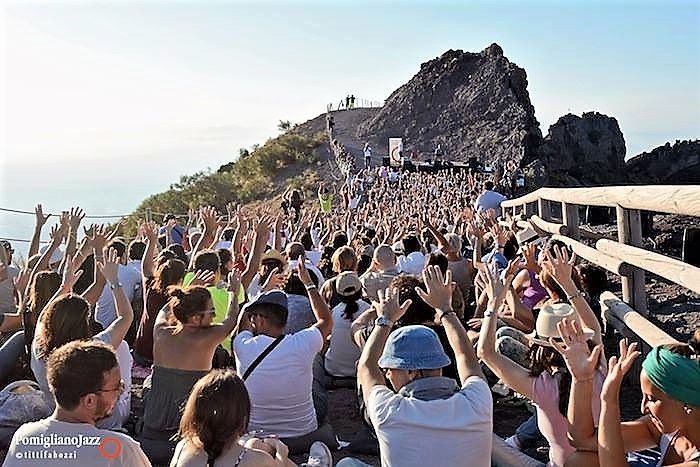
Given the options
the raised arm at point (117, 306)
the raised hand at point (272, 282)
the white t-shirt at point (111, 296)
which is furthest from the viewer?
the white t-shirt at point (111, 296)

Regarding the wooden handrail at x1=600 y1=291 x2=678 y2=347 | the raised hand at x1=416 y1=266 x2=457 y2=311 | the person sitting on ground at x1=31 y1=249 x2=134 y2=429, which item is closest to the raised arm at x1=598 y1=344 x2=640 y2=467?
the raised hand at x1=416 y1=266 x2=457 y2=311

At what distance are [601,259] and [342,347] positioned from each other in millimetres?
2449

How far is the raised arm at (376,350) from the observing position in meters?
4.05

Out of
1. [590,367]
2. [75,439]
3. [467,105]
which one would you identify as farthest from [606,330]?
[467,105]

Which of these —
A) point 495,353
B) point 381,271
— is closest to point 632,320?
point 381,271

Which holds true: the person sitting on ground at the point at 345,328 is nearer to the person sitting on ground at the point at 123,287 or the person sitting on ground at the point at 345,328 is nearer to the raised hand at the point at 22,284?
the person sitting on ground at the point at 123,287

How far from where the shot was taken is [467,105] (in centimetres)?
Answer: 6500

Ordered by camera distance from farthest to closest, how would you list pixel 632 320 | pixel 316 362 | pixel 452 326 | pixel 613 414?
pixel 316 362
pixel 632 320
pixel 452 326
pixel 613 414

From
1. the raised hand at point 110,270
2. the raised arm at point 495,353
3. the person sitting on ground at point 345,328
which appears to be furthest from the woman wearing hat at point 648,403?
the person sitting on ground at point 345,328

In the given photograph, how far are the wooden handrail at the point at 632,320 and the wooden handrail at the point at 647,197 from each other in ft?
2.64

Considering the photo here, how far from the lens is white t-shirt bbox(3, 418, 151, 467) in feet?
11.5

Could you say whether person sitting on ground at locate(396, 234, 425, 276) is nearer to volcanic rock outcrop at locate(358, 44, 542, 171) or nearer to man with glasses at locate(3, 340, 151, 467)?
man with glasses at locate(3, 340, 151, 467)

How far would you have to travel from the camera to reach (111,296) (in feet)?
26.3

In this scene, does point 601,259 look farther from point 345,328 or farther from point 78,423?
point 78,423
